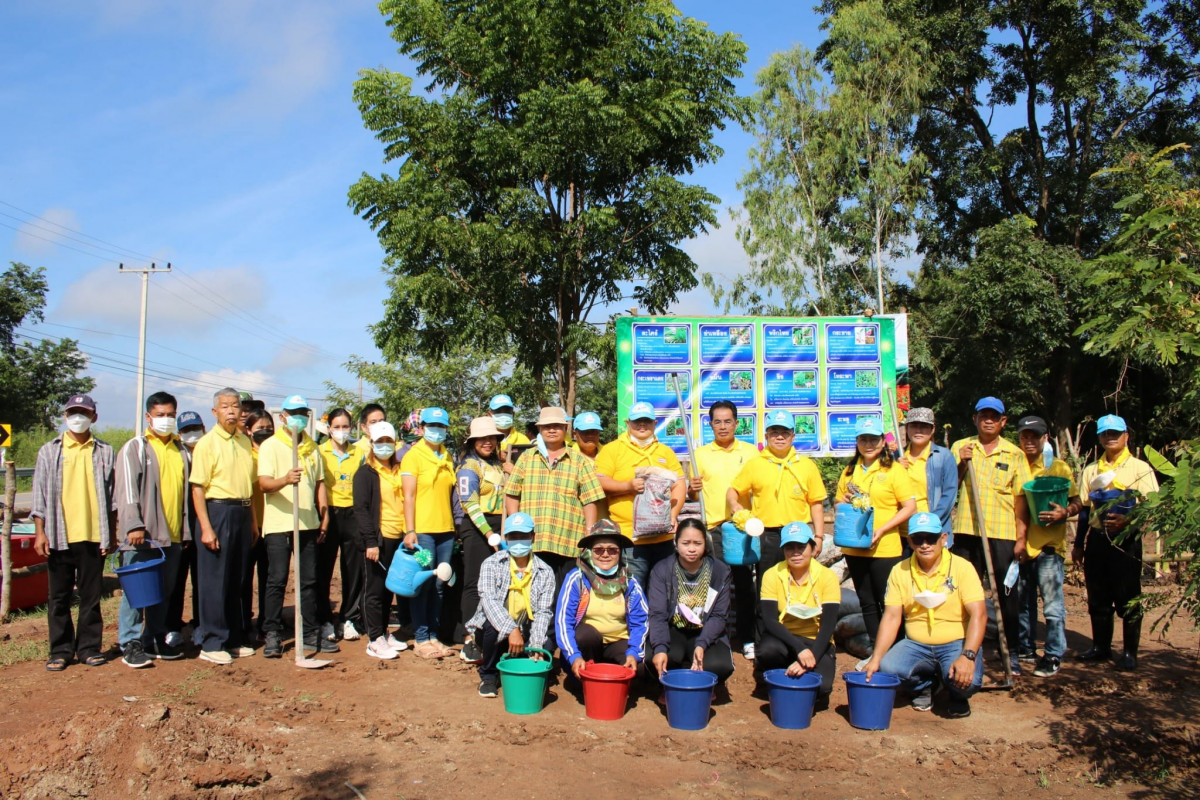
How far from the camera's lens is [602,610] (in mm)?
5652

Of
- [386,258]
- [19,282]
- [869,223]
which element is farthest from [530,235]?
[19,282]

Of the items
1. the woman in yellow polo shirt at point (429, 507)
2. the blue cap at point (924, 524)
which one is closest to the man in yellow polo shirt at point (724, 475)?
the blue cap at point (924, 524)

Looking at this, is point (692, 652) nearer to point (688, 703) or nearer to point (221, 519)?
point (688, 703)

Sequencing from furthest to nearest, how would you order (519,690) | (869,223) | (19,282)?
(19,282) < (869,223) < (519,690)

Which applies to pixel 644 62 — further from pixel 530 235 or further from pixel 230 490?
pixel 230 490

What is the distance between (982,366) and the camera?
78.8 feet

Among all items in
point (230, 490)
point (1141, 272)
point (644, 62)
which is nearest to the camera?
point (1141, 272)

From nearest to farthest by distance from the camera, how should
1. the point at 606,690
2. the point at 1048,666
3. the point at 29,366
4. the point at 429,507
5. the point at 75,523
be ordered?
1. the point at 606,690
2. the point at 75,523
3. the point at 1048,666
4. the point at 429,507
5. the point at 29,366

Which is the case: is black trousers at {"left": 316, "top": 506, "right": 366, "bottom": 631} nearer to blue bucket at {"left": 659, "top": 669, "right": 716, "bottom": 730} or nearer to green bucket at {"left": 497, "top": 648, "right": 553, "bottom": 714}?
green bucket at {"left": 497, "top": 648, "right": 553, "bottom": 714}

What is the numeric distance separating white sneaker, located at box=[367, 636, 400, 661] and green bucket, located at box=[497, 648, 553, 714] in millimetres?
1610

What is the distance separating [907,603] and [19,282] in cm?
3867

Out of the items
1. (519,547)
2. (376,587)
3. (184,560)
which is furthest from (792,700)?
(184,560)

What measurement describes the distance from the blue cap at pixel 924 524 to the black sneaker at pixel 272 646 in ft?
15.5

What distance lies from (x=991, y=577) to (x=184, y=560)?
20.2 feet
